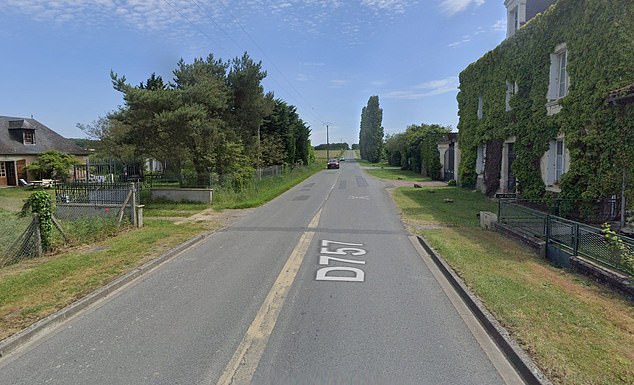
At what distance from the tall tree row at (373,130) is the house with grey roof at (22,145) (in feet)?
241

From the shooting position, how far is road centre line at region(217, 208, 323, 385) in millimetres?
3922

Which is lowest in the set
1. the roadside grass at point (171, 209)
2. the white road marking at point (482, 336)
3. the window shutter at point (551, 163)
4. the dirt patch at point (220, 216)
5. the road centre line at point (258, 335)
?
the white road marking at point (482, 336)

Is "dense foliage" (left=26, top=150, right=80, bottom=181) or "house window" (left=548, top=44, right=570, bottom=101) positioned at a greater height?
"house window" (left=548, top=44, right=570, bottom=101)

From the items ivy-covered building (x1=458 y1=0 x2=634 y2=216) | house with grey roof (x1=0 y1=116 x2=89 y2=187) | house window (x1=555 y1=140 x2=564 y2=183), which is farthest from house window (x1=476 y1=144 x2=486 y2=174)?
house with grey roof (x1=0 y1=116 x2=89 y2=187)

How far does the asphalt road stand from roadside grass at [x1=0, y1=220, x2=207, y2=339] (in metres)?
0.54

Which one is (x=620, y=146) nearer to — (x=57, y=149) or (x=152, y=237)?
(x=152, y=237)

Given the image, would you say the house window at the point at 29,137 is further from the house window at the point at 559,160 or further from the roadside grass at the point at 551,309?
the house window at the point at 559,160

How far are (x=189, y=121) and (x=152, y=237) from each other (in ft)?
29.6

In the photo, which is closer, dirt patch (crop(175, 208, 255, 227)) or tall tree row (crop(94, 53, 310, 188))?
dirt patch (crop(175, 208, 255, 227))

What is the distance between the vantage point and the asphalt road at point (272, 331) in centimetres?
395

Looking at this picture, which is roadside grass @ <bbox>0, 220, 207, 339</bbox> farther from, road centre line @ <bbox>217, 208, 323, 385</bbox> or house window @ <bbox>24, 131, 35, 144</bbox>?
house window @ <bbox>24, 131, 35, 144</bbox>

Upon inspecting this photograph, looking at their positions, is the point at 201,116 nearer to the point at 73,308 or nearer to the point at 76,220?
the point at 76,220

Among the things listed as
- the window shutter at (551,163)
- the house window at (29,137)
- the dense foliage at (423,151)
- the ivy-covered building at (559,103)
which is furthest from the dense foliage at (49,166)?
the window shutter at (551,163)

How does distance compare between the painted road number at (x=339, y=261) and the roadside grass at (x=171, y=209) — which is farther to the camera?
the roadside grass at (x=171, y=209)
